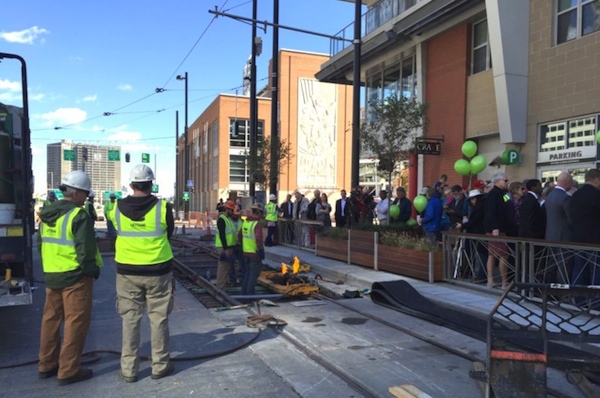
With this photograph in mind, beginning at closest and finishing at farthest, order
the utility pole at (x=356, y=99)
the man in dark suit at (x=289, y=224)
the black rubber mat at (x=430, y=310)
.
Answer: the black rubber mat at (x=430, y=310), the utility pole at (x=356, y=99), the man in dark suit at (x=289, y=224)

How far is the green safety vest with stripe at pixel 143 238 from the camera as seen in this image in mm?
4660

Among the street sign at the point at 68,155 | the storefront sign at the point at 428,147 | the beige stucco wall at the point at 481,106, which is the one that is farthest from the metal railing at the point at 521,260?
the street sign at the point at 68,155

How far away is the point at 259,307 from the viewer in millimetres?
Answer: 7801

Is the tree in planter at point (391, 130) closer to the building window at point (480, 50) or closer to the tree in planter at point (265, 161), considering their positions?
the building window at point (480, 50)

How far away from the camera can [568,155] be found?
1223 cm

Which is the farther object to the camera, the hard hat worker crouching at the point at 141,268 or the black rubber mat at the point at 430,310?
the black rubber mat at the point at 430,310

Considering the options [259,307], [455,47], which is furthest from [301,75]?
[259,307]

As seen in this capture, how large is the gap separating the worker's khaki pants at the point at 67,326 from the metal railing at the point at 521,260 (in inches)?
230

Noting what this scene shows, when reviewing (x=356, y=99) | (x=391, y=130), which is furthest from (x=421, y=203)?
(x=356, y=99)

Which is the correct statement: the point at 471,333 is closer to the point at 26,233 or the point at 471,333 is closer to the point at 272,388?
the point at 272,388

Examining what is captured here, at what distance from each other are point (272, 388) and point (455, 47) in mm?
Result: 13934

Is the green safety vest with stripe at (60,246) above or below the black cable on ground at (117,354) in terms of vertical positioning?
above

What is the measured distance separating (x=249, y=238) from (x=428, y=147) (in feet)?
29.8

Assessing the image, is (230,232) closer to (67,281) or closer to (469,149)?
(67,281)
